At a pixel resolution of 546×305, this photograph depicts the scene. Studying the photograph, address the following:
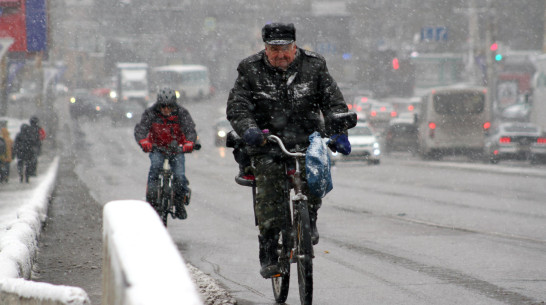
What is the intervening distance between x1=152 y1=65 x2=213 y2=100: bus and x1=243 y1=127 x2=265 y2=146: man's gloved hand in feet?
215

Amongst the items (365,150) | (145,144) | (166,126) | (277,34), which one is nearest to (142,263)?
(277,34)

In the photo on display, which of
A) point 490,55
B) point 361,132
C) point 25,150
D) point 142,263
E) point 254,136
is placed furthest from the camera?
point 490,55

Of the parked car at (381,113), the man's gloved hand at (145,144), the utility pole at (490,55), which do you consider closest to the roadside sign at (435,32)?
the parked car at (381,113)

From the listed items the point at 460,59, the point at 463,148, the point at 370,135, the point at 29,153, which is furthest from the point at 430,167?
the point at 460,59

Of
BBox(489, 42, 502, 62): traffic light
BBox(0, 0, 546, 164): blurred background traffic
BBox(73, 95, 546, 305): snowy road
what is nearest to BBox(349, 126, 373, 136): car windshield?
BBox(0, 0, 546, 164): blurred background traffic

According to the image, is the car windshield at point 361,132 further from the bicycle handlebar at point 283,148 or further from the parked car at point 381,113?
the parked car at point 381,113

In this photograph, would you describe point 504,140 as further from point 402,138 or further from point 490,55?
point 490,55

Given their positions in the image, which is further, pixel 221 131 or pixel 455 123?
pixel 221 131

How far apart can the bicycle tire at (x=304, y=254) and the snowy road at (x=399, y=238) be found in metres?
0.78

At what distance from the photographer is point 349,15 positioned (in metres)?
93.0

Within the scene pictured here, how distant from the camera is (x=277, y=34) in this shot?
18.4 feet

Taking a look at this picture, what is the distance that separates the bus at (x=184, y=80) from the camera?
233 ft

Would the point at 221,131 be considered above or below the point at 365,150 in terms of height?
below

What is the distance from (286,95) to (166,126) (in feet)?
13.4
